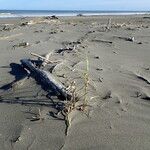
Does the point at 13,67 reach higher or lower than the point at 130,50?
higher

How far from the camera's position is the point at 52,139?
11.9 ft

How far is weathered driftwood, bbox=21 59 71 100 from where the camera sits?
14.5ft

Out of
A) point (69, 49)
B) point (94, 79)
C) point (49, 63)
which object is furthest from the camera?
point (69, 49)

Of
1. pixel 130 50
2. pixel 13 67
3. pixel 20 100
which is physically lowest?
pixel 130 50

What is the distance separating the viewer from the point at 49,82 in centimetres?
491

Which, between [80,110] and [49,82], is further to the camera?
[49,82]

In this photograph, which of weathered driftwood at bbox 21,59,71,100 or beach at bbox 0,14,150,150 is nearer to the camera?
beach at bbox 0,14,150,150

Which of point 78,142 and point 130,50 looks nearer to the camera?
point 78,142

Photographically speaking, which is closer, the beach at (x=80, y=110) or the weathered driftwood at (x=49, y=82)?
the beach at (x=80, y=110)

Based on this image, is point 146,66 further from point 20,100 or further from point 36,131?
point 36,131

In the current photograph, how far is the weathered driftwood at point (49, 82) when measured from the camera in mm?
4434

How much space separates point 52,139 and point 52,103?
81 cm

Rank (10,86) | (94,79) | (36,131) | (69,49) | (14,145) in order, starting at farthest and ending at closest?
(69,49) < (94,79) < (10,86) < (36,131) < (14,145)

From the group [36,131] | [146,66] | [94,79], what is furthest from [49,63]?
[36,131]
